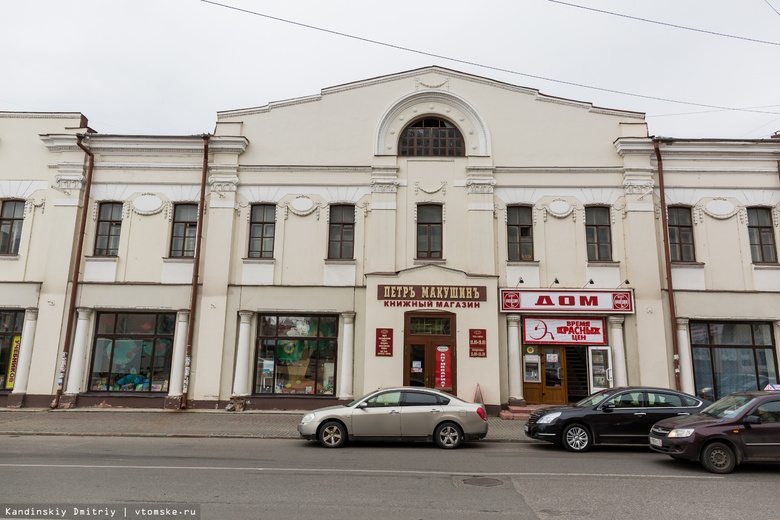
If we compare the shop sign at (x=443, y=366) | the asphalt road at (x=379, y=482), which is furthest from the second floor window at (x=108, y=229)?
the shop sign at (x=443, y=366)

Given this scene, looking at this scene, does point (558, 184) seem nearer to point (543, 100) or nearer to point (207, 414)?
point (543, 100)

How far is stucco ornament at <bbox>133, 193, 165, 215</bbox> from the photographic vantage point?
1878cm

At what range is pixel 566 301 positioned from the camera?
17578 mm

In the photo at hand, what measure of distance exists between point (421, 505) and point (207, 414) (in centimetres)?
1166

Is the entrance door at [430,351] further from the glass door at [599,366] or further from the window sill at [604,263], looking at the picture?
the window sill at [604,263]

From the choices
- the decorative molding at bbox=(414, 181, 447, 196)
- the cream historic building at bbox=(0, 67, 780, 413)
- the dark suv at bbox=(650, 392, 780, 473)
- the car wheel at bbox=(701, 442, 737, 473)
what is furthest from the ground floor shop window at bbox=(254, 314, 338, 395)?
the car wheel at bbox=(701, 442, 737, 473)

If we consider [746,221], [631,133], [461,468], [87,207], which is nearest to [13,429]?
[87,207]

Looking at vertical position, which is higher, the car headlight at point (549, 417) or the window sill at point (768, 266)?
the window sill at point (768, 266)

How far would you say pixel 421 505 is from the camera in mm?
6961

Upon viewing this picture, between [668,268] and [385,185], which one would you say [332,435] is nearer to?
[385,185]

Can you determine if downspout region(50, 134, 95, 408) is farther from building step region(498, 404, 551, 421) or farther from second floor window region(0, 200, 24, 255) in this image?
building step region(498, 404, 551, 421)

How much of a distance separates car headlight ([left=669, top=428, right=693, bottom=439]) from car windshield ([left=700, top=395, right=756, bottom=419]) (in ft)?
2.54

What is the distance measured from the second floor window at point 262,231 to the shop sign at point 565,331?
30.9ft

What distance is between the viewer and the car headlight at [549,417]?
38.3 ft
